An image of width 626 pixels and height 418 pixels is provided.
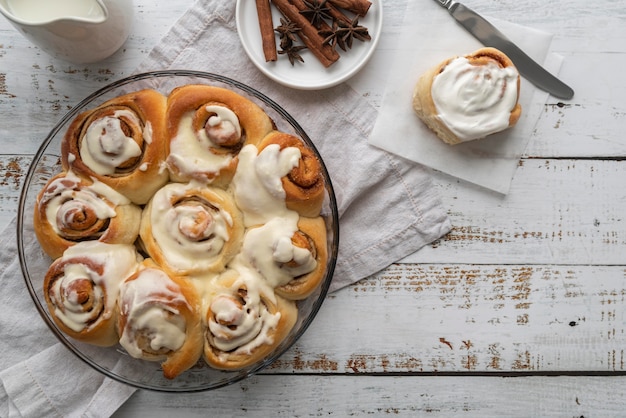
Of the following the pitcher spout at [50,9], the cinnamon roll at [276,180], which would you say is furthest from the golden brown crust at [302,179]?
the pitcher spout at [50,9]

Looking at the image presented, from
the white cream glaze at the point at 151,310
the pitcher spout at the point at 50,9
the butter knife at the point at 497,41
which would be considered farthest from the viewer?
the butter knife at the point at 497,41

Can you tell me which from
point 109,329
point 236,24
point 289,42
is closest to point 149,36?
point 236,24

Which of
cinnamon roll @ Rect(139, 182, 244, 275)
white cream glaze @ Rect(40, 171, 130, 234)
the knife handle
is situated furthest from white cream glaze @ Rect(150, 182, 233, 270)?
the knife handle

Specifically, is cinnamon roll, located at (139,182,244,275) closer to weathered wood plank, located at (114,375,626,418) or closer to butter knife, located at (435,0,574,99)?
weathered wood plank, located at (114,375,626,418)

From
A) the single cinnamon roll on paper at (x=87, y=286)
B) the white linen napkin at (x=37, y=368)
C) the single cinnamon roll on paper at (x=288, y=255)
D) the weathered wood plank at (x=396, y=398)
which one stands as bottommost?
the weathered wood plank at (x=396, y=398)

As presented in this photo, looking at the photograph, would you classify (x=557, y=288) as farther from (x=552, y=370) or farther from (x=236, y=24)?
(x=236, y=24)

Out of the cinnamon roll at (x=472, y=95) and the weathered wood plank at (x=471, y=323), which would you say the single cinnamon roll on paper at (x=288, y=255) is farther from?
the cinnamon roll at (x=472, y=95)
